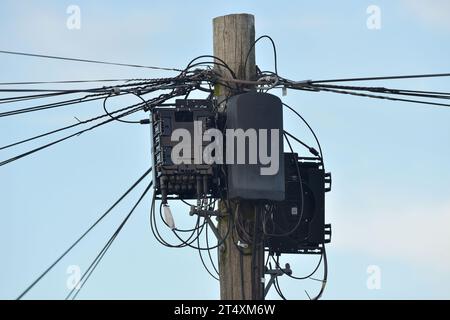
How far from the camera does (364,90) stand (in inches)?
561

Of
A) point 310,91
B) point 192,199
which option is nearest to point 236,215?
point 192,199

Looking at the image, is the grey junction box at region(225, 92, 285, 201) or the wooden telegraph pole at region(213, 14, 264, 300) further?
the wooden telegraph pole at region(213, 14, 264, 300)

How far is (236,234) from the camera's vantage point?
542 inches

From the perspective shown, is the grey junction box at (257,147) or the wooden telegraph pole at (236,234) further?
the wooden telegraph pole at (236,234)

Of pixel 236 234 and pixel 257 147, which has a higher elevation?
pixel 257 147

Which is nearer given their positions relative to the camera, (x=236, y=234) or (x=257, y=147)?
(x=257, y=147)

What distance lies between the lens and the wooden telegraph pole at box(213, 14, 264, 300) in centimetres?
1373

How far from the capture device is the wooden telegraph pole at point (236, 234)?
13.7m

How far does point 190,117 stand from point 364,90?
1.77 m
